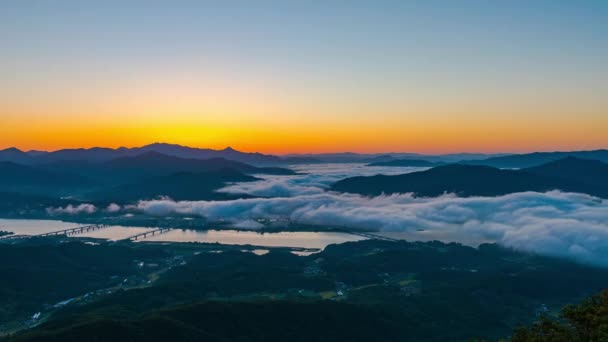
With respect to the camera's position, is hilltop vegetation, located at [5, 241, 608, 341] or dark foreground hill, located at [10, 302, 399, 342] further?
hilltop vegetation, located at [5, 241, 608, 341]

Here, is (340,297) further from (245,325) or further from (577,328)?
(577,328)

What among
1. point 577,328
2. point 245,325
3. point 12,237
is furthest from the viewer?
point 12,237

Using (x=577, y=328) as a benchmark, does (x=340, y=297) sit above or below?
below

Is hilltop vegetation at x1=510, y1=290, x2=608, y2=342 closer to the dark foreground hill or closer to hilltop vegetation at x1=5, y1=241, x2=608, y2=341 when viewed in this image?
the dark foreground hill

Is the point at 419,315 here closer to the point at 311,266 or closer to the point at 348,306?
the point at 348,306

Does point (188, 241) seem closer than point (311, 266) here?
No

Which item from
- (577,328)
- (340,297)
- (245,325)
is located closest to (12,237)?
(340,297)

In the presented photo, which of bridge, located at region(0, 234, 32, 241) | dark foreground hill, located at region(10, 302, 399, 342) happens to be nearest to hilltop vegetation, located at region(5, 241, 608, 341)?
dark foreground hill, located at region(10, 302, 399, 342)

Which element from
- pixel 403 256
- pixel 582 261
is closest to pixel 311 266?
pixel 403 256

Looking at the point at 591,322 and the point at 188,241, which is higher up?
the point at 591,322

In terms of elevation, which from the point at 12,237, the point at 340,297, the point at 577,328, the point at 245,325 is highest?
the point at 577,328

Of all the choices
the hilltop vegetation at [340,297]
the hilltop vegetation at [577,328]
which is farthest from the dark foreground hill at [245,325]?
the hilltop vegetation at [577,328]
